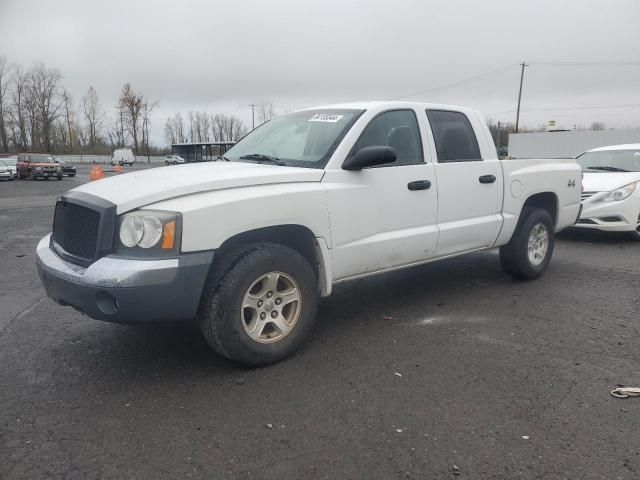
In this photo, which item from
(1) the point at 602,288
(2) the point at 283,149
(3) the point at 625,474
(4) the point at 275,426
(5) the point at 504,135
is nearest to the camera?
(3) the point at 625,474

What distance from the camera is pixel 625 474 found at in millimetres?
2367

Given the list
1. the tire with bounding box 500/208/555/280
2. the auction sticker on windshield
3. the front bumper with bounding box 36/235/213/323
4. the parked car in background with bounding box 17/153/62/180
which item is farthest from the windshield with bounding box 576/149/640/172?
the parked car in background with bounding box 17/153/62/180

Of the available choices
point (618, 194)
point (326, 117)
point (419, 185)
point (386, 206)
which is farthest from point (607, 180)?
point (326, 117)

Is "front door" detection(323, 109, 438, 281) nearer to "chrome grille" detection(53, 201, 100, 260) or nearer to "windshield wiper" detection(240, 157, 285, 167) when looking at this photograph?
"windshield wiper" detection(240, 157, 285, 167)

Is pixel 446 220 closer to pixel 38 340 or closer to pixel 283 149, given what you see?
pixel 283 149

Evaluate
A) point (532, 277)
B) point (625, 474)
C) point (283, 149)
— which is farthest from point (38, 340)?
point (532, 277)

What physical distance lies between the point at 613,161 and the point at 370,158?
7.33 metres

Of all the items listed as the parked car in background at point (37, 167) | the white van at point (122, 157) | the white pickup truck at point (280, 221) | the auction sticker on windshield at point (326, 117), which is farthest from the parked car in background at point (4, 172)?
the white van at point (122, 157)

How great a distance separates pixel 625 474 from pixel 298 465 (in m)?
1.54

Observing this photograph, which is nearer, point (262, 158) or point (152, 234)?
point (152, 234)

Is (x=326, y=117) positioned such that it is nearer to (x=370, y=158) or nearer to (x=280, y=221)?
(x=370, y=158)

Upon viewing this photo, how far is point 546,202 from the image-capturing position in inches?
239

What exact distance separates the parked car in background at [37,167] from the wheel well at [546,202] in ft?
104

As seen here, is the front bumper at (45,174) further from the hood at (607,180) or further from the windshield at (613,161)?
the hood at (607,180)
